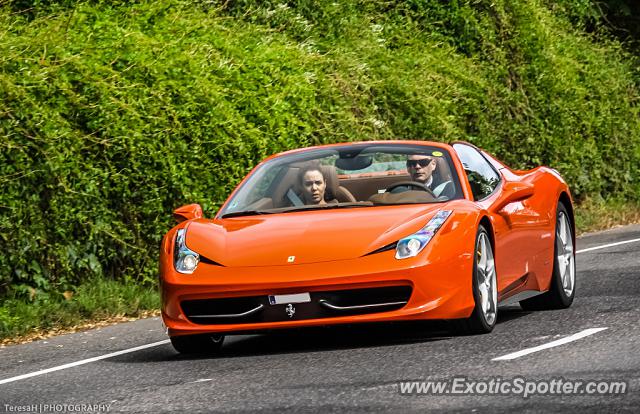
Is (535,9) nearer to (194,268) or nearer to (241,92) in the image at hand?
(241,92)

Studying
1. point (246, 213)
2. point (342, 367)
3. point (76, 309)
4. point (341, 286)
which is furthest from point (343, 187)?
point (76, 309)

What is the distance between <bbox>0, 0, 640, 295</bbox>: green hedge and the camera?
12789mm

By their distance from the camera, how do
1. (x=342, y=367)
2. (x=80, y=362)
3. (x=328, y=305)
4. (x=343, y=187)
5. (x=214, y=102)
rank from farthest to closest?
(x=214, y=102) → (x=343, y=187) → (x=80, y=362) → (x=328, y=305) → (x=342, y=367)

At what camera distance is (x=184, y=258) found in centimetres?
938

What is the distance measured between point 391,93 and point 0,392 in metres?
→ 12.0

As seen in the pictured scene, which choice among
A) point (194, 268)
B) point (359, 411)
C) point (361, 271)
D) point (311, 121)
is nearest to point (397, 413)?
point (359, 411)

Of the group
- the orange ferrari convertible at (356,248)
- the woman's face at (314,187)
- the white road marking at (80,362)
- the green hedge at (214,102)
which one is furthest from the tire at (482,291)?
the green hedge at (214,102)

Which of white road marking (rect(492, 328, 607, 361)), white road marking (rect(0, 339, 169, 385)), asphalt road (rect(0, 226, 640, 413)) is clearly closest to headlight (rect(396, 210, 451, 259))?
asphalt road (rect(0, 226, 640, 413))

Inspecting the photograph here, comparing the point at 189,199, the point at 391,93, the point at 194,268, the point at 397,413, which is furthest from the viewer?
the point at 391,93

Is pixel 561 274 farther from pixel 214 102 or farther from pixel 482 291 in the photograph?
pixel 214 102

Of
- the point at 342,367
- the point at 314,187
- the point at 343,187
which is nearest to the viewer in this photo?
the point at 342,367

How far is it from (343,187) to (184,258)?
5.57 ft

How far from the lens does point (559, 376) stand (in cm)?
745

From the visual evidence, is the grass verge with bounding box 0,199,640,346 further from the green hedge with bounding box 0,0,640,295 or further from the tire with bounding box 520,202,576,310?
the tire with bounding box 520,202,576,310
